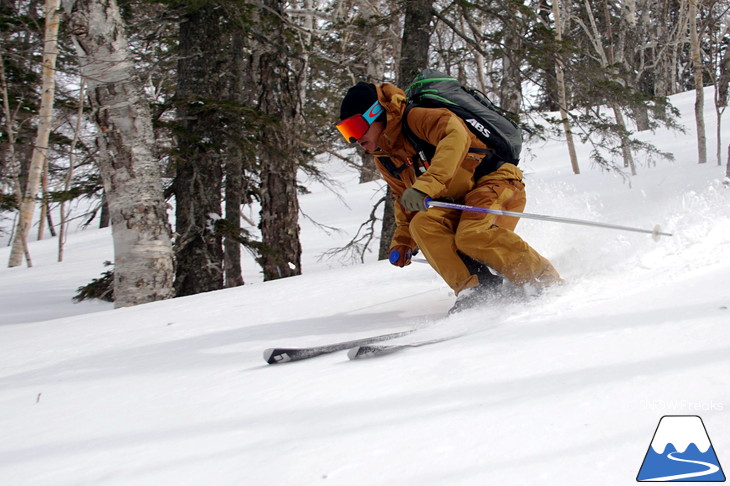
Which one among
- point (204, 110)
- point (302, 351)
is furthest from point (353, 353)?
point (204, 110)

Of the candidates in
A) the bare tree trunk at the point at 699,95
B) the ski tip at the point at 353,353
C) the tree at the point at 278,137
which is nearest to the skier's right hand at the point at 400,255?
the ski tip at the point at 353,353

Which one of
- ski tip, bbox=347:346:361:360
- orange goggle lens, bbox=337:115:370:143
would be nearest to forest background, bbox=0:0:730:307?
orange goggle lens, bbox=337:115:370:143

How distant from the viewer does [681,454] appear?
4.99 ft

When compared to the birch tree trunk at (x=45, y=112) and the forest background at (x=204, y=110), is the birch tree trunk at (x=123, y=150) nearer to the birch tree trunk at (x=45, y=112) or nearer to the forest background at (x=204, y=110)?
the forest background at (x=204, y=110)

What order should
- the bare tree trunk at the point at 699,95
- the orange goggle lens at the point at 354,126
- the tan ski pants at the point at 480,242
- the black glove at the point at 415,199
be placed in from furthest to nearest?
the bare tree trunk at the point at 699,95 < the orange goggle lens at the point at 354,126 < the tan ski pants at the point at 480,242 < the black glove at the point at 415,199

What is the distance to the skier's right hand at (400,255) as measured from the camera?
13.9 feet

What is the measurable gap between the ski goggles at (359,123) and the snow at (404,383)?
1160 millimetres

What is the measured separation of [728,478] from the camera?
1338 mm

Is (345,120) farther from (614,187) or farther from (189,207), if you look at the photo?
(614,187)

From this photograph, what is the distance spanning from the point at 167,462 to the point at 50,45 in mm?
9399

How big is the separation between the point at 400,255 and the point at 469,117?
101 cm

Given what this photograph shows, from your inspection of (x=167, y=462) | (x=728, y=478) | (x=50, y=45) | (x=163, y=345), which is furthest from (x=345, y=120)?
(x=50, y=45)

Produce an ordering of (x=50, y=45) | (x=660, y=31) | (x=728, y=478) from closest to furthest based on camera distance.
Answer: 1. (x=728, y=478)
2. (x=50, y=45)
3. (x=660, y=31)

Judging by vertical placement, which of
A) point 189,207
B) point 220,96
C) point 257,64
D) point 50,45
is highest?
point 50,45
